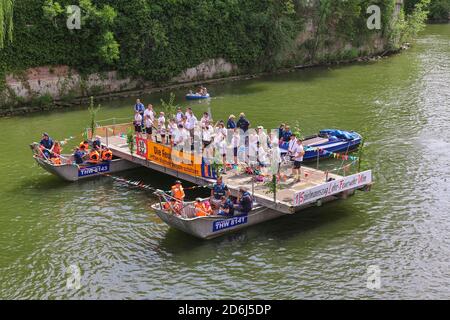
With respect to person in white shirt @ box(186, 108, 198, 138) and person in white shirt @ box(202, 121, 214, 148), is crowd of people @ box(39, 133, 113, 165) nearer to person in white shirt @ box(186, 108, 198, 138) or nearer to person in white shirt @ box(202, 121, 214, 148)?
person in white shirt @ box(186, 108, 198, 138)

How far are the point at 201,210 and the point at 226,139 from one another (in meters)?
6.73

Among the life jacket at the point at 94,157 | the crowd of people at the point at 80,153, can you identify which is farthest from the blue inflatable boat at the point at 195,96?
the life jacket at the point at 94,157

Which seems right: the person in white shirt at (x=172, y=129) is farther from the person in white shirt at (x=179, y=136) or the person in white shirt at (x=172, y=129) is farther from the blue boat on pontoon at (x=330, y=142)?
the blue boat on pontoon at (x=330, y=142)

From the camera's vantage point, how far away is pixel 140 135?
1300 inches

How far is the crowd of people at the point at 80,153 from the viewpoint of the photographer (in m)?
31.4

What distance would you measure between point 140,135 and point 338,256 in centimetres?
1375

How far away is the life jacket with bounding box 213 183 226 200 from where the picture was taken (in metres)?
25.5

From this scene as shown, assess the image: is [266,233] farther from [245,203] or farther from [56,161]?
[56,161]

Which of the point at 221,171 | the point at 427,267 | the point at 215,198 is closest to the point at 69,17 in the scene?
the point at 221,171

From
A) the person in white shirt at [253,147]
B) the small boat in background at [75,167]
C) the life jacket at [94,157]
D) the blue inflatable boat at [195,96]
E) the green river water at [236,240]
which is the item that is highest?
the blue inflatable boat at [195,96]

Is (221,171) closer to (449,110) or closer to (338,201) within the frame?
(338,201)

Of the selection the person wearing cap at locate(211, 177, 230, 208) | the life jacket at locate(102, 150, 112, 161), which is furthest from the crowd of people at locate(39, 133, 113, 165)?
the person wearing cap at locate(211, 177, 230, 208)

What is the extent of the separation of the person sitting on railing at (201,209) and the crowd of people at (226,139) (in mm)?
3551

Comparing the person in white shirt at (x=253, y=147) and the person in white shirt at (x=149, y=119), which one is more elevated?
the person in white shirt at (x=149, y=119)
